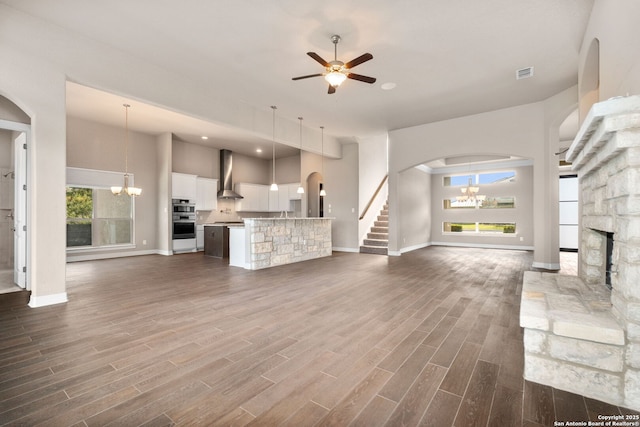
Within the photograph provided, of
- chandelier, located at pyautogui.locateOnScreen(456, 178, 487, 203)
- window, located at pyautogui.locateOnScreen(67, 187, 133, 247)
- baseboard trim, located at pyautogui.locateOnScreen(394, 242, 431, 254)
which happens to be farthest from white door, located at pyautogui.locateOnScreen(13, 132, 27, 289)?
chandelier, located at pyautogui.locateOnScreen(456, 178, 487, 203)

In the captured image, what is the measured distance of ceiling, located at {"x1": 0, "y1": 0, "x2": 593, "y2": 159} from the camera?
130 inches

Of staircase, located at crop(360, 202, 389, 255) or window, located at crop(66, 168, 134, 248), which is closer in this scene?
window, located at crop(66, 168, 134, 248)

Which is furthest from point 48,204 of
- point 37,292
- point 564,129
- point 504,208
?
point 504,208

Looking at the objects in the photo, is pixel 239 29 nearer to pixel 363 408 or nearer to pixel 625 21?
pixel 625 21

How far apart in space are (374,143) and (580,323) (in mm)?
8000

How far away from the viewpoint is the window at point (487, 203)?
9.98 metres

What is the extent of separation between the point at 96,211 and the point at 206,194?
10.0ft

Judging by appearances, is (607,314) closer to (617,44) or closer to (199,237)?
(617,44)

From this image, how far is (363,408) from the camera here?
5.58ft

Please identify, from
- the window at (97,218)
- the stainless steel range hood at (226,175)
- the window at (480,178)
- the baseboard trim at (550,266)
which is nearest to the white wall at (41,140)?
the window at (97,218)

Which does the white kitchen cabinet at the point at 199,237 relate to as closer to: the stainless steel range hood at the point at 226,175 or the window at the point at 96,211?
the stainless steel range hood at the point at 226,175

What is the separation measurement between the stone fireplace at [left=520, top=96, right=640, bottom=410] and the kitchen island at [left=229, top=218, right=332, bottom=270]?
16.3 feet

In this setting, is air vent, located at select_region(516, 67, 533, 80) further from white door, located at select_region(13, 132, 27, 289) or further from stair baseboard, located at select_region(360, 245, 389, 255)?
white door, located at select_region(13, 132, 27, 289)

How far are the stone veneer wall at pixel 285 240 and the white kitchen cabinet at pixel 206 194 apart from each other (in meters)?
4.09
